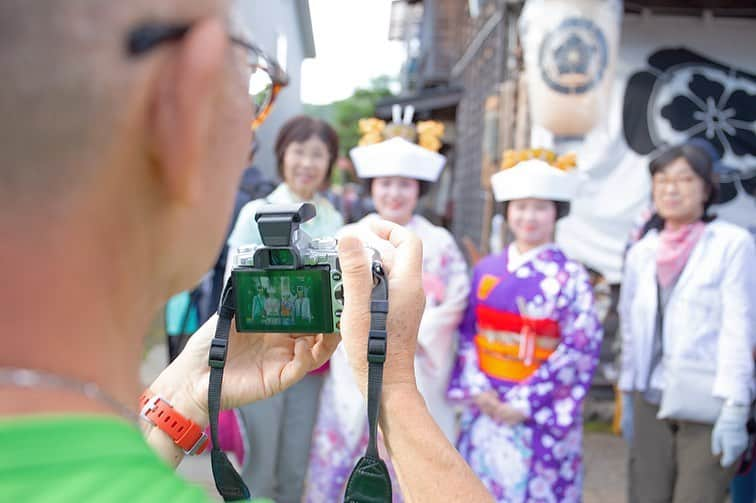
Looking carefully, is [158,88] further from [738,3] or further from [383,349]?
[738,3]

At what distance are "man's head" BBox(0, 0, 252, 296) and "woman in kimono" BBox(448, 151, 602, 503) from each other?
7.91 ft

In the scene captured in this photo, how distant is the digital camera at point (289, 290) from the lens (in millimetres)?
1128

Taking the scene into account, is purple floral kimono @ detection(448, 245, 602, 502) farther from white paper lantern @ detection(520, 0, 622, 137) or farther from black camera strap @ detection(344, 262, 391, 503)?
black camera strap @ detection(344, 262, 391, 503)

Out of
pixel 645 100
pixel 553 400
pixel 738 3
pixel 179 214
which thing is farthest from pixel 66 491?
pixel 738 3

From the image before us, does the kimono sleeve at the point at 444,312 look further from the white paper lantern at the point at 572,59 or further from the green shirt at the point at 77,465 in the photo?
the green shirt at the point at 77,465

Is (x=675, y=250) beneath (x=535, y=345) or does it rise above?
above

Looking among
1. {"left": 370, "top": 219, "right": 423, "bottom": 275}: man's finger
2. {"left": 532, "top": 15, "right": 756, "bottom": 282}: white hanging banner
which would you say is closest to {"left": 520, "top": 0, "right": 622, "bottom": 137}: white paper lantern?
{"left": 532, "top": 15, "right": 756, "bottom": 282}: white hanging banner

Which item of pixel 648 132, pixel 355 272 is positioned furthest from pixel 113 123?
pixel 648 132

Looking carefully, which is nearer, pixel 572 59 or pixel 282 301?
pixel 282 301

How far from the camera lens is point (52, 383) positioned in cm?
50

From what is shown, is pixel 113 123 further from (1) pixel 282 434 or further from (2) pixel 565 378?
(1) pixel 282 434

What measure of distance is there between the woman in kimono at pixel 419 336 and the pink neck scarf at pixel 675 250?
924 millimetres

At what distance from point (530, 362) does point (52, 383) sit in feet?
8.30

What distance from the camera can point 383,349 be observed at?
1.01 metres
